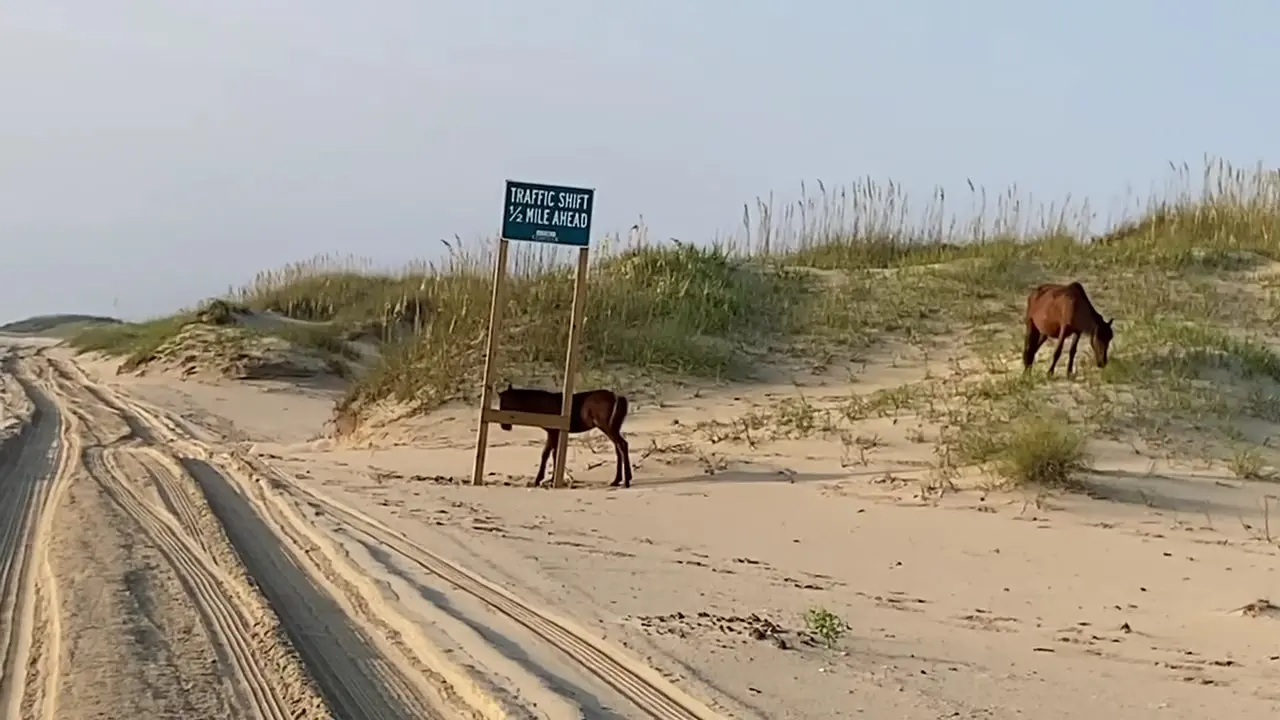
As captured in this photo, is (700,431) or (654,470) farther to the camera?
(700,431)

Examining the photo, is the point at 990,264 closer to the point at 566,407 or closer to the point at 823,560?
the point at 566,407

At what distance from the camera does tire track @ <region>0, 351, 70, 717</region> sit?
16.8ft

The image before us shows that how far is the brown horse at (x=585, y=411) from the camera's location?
1227cm

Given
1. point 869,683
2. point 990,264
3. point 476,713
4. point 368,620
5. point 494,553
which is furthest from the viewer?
point 990,264

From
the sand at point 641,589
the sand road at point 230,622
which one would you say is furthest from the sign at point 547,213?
the sand road at point 230,622

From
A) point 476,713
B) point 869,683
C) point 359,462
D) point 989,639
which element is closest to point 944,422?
point 359,462

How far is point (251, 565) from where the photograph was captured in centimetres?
730

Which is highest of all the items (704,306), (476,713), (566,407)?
(704,306)

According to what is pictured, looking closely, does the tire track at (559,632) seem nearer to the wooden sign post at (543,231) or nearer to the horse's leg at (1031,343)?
the wooden sign post at (543,231)

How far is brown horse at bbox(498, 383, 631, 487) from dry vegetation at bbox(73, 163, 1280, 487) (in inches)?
62.1

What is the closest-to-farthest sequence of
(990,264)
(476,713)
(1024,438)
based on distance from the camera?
1. (476,713)
2. (1024,438)
3. (990,264)

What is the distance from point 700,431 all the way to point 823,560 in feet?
19.4

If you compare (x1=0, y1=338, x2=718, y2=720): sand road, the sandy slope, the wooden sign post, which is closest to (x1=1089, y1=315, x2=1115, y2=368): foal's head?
the wooden sign post

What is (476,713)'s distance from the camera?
4.82 metres
